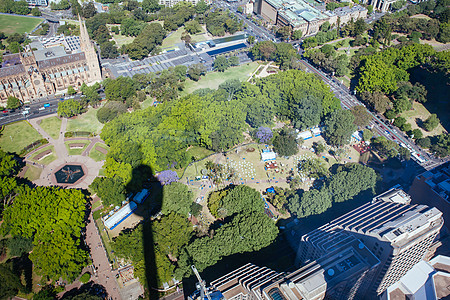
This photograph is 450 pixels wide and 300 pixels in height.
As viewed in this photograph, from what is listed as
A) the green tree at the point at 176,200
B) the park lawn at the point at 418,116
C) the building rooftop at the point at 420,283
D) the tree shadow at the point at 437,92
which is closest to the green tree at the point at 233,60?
the park lawn at the point at 418,116

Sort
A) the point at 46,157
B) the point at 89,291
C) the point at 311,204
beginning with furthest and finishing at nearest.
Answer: the point at 46,157 < the point at 311,204 < the point at 89,291

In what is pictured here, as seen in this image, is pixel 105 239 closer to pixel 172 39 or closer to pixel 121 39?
pixel 172 39

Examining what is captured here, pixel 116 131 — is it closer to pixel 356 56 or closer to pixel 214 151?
pixel 214 151

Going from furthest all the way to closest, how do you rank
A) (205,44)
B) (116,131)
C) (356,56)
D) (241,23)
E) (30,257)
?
(241,23), (205,44), (356,56), (116,131), (30,257)

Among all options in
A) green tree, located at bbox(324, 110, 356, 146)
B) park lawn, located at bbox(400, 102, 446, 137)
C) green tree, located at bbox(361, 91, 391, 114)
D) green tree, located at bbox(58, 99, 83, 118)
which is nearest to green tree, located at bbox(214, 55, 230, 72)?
green tree, located at bbox(324, 110, 356, 146)

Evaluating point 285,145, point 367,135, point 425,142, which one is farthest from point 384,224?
point 425,142

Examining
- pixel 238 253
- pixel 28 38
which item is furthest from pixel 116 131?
pixel 28 38

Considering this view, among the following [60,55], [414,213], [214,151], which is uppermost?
[414,213]
